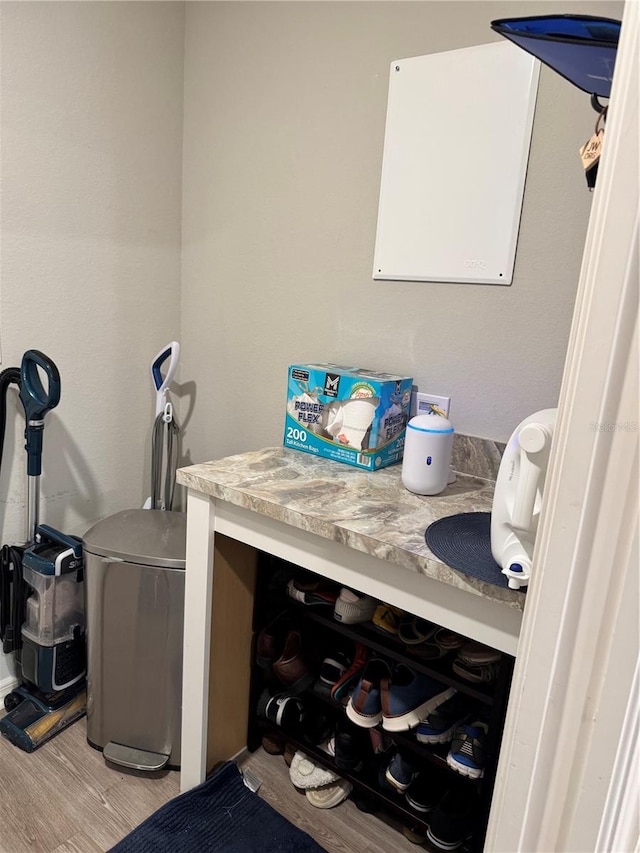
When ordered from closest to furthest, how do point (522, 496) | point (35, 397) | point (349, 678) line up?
point (522, 496), point (349, 678), point (35, 397)

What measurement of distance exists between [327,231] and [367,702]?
3.99ft

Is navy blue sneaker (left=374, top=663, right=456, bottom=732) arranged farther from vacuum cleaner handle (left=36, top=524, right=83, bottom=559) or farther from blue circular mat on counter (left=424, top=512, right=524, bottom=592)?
vacuum cleaner handle (left=36, top=524, right=83, bottom=559)

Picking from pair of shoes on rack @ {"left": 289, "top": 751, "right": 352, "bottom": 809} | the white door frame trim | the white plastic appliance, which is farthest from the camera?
pair of shoes on rack @ {"left": 289, "top": 751, "right": 352, "bottom": 809}

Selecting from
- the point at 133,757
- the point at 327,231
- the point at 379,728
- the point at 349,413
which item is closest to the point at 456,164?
the point at 327,231

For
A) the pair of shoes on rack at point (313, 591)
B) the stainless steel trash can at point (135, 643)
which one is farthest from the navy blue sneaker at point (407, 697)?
the stainless steel trash can at point (135, 643)

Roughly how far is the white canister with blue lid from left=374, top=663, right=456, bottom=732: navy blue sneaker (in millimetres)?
429

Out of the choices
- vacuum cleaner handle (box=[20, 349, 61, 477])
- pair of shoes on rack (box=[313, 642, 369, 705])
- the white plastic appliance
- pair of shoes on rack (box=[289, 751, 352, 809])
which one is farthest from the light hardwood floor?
the white plastic appliance

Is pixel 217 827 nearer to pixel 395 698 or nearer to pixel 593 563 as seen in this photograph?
pixel 395 698

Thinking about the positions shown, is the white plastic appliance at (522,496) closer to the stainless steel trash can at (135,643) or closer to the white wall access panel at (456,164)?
the white wall access panel at (456,164)

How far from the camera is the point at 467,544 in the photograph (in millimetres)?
1033

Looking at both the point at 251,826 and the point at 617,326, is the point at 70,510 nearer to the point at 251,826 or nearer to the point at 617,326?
the point at 251,826

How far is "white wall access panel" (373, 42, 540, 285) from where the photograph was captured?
1290 mm

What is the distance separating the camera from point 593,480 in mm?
539

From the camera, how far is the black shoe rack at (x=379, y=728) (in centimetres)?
111
